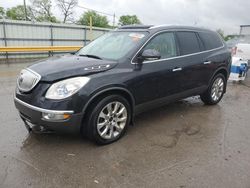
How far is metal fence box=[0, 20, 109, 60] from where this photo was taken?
13.3 m

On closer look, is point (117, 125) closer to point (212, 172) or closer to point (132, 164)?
point (132, 164)

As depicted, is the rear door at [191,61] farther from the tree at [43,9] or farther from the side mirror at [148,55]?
the tree at [43,9]

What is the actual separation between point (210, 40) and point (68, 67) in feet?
11.6

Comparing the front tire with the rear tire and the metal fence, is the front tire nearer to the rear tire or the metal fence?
the rear tire

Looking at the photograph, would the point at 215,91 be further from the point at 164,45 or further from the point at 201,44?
the point at 164,45

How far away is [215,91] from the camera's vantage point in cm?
578

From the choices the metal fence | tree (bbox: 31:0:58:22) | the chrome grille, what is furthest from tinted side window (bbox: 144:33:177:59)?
tree (bbox: 31:0:58:22)

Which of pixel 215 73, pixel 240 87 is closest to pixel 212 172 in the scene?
pixel 215 73

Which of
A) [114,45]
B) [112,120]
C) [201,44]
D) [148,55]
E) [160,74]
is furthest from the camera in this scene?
[201,44]

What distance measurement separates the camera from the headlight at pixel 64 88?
3.15 metres

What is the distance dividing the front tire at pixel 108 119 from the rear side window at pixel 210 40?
8.61 ft

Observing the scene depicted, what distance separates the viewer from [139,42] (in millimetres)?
3994

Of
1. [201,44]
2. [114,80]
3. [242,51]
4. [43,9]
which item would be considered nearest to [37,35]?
[242,51]

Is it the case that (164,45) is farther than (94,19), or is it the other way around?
(94,19)
